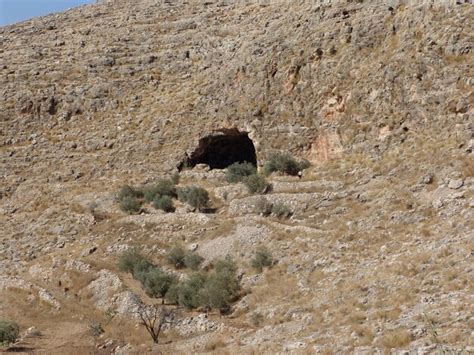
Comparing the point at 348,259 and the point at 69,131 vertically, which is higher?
the point at 69,131

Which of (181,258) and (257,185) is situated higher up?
(257,185)

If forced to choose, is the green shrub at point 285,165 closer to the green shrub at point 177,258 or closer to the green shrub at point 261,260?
the green shrub at point 177,258

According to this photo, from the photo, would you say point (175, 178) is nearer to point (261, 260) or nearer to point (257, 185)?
point (257, 185)

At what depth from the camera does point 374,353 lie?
39.0ft

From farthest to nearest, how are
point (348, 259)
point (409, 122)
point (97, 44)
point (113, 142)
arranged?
point (97, 44) → point (113, 142) → point (409, 122) → point (348, 259)

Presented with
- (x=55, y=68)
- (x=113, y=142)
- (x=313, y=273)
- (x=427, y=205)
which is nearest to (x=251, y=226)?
(x=313, y=273)

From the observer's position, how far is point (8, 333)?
2022cm

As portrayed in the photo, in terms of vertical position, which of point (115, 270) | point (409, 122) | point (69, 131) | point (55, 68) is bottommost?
point (115, 270)

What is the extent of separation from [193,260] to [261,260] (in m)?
3.51

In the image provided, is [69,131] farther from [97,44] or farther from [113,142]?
[97,44]

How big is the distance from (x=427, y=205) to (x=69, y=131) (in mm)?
A: 27806

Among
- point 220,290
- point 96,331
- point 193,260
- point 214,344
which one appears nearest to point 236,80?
point 193,260

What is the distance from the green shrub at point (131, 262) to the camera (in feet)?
76.9

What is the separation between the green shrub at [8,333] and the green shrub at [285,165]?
47.9 ft
